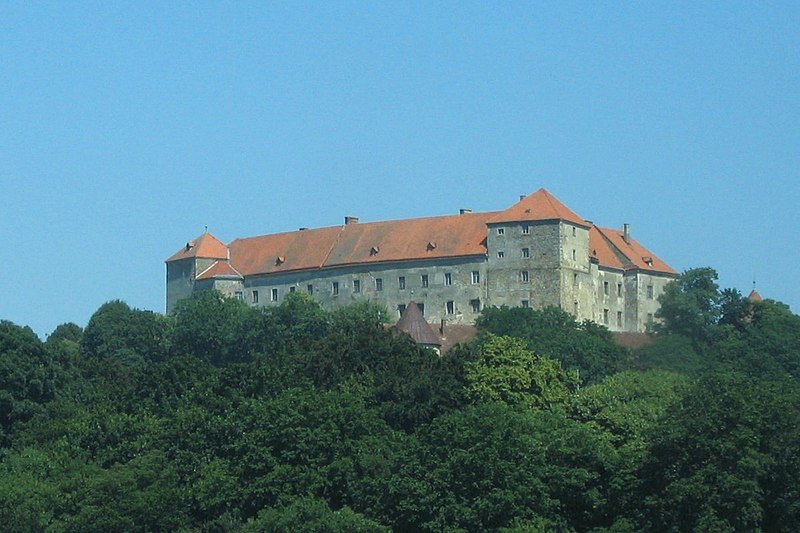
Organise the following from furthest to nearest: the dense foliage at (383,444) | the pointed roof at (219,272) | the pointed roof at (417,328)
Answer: the pointed roof at (219,272) < the pointed roof at (417,328) < the dense foliage at (383,444)

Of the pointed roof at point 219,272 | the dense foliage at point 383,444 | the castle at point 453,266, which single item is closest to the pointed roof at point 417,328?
the castle at point 453,266

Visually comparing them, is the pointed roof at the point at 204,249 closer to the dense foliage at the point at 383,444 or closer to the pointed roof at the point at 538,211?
the pointed roof at the point at 538,211

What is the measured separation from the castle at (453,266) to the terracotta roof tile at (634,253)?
0.43ft

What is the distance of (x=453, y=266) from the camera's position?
124750 millimetres

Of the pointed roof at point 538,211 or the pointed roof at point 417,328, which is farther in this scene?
the pointed roof at point 538,211

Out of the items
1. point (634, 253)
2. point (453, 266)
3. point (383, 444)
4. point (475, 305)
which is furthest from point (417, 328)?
point (383, 444)

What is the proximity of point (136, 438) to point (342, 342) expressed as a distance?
42.3 feet

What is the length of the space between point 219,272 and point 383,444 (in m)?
70.2

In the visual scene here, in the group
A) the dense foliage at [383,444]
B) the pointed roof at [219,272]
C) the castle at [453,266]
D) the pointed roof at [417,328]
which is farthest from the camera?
the pointed roof at [219,272]

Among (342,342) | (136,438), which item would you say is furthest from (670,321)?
(136,438)

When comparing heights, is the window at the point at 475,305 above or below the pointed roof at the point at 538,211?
below

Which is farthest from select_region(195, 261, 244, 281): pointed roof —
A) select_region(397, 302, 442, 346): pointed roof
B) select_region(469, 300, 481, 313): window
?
select_region(397, 302, 442, 346): pointed roof

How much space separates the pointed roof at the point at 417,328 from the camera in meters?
104

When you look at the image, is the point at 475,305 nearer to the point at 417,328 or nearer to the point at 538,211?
the point at 538,211
